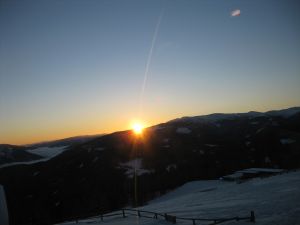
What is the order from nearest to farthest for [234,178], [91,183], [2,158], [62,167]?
[234,178], [91,183], [62,167], [2,158]

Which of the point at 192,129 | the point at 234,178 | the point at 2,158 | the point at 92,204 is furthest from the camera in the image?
the point at 2,158

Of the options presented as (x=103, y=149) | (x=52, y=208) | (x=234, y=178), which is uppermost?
(x=103, y=149)

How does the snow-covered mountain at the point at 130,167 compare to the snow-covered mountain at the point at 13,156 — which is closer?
the snow-covered mountain at the point at 130,167

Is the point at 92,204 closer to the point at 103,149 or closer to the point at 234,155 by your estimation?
the point at 103,149

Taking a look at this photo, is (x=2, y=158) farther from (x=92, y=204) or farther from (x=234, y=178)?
(x=234, y=178)

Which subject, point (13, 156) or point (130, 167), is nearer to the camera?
point (130, 167)

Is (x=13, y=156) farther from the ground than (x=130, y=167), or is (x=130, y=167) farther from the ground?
(x=13, y=156)

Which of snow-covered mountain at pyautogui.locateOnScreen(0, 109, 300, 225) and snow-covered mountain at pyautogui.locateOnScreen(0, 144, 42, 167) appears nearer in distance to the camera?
snow-covered mountain at pyautogui.locateOnScreen(0, 109, 300, 225)

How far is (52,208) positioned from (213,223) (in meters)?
68.4

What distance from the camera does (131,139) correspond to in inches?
4835

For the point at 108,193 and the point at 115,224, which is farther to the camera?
the point at 108,193

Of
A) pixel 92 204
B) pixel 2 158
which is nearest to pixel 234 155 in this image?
pixel 92 204

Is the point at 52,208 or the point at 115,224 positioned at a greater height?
the point at 115,224

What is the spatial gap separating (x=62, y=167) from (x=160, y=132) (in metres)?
44.3
